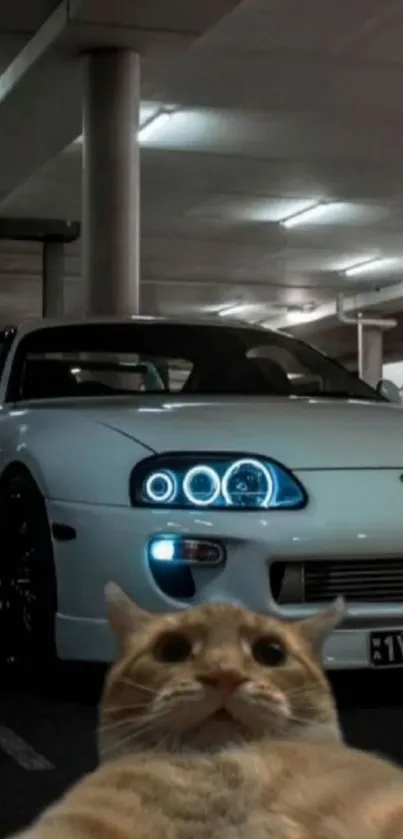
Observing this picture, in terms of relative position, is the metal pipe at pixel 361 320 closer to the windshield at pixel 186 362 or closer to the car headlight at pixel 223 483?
the windshield at pixel 186 362

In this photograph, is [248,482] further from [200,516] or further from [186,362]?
[186,362]

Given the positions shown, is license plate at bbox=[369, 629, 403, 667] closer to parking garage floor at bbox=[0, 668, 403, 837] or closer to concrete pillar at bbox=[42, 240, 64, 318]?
parking garage floor at bbox=[0, 668, 403, 837]

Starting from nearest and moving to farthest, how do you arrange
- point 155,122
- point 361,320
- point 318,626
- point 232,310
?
point 318,626 → point 155,122 → point 361,320 → point 232,310

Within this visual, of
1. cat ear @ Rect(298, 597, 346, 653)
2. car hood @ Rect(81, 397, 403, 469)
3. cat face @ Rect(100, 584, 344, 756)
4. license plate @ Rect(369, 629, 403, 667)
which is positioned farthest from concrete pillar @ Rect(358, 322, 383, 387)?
cat face @ Rect(100, 584, 344, 756)

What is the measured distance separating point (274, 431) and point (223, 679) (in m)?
3.14

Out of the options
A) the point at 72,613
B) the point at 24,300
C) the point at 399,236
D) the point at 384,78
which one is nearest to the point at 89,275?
the point at 384,78

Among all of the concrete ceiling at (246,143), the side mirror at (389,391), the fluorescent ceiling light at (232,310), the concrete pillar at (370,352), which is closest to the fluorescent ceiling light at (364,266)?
the concrete ceiling at (246,143)

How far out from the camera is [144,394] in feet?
17.7

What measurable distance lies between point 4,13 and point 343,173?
5.97m

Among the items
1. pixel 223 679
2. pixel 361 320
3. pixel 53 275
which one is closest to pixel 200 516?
pixel 223 679

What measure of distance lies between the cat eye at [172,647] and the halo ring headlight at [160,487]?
2.88 metres

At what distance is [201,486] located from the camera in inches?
163

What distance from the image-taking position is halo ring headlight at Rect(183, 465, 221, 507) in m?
4.13

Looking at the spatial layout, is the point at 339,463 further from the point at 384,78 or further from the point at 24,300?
the point at 24,300
